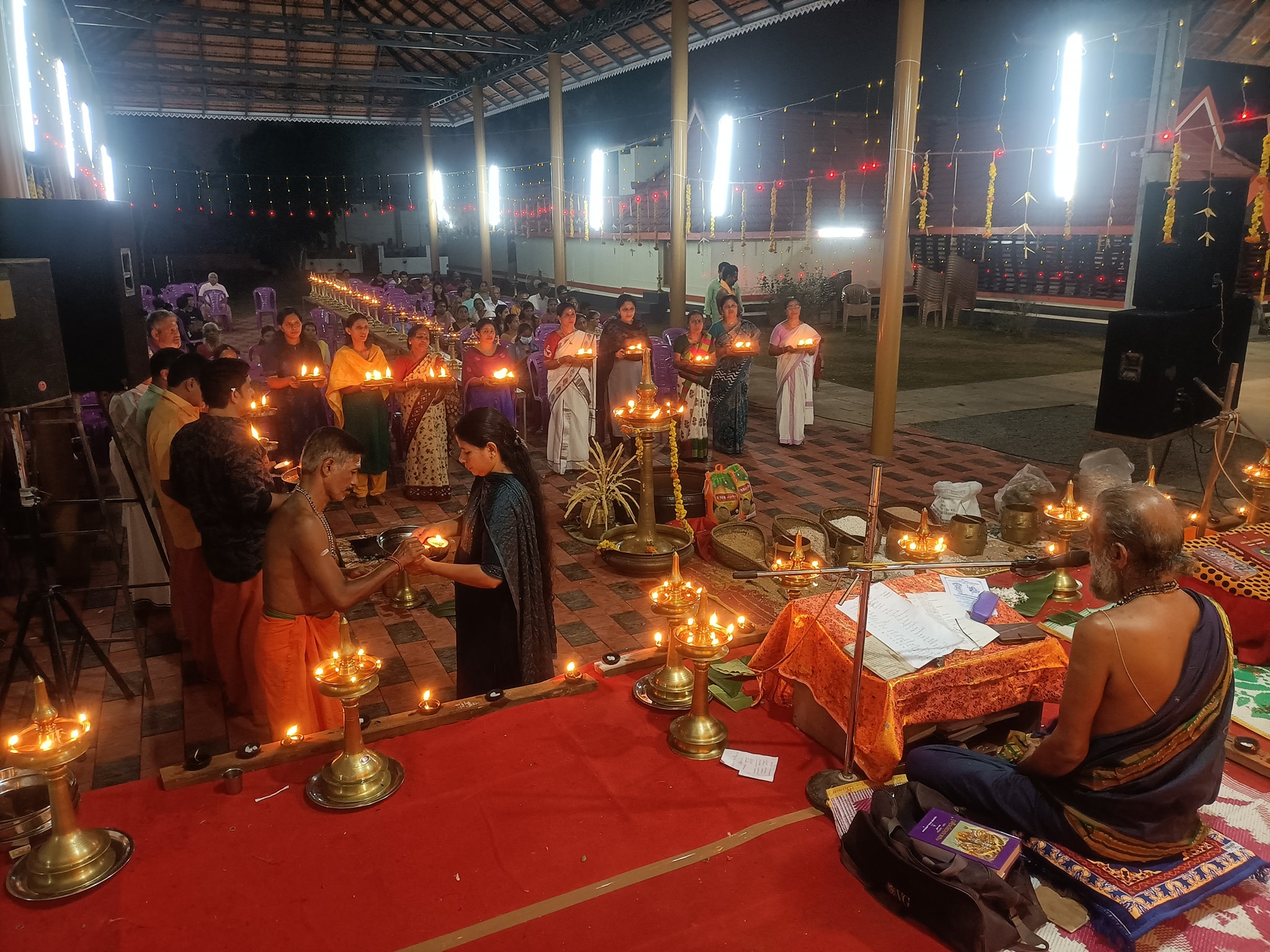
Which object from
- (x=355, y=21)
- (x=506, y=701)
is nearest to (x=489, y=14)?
(x=355, y=21)

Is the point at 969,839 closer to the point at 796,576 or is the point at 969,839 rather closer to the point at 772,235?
the point at 796,576

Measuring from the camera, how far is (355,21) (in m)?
18.6

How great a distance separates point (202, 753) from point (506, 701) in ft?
3.89

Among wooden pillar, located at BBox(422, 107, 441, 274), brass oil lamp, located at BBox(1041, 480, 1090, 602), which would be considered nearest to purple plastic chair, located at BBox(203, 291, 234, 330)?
wooden pillar, located at BBox(422, 107, 441, 274)

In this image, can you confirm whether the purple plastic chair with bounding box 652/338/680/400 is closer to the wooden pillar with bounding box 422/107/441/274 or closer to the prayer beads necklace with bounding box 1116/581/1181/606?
the prayer beads necklace with bounding box 1116/581/1181/606

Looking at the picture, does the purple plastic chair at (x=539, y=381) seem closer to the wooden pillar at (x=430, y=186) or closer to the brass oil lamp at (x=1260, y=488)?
the brass oil lamp at (x=1260, y=488)

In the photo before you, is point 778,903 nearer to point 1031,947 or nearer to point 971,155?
point 1031,947

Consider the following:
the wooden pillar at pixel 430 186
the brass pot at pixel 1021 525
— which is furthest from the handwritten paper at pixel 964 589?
the wooden pillar at pixel 430 186

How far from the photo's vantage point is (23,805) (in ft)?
9.50

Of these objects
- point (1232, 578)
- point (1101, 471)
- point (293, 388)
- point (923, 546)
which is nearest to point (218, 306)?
point (293, 388)

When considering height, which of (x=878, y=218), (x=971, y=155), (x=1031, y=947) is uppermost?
(x=971, y=155)

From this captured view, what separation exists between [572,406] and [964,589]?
5.52m

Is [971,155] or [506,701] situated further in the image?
[971,155]

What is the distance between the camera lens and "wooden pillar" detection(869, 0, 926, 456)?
→ 27.5 feet
